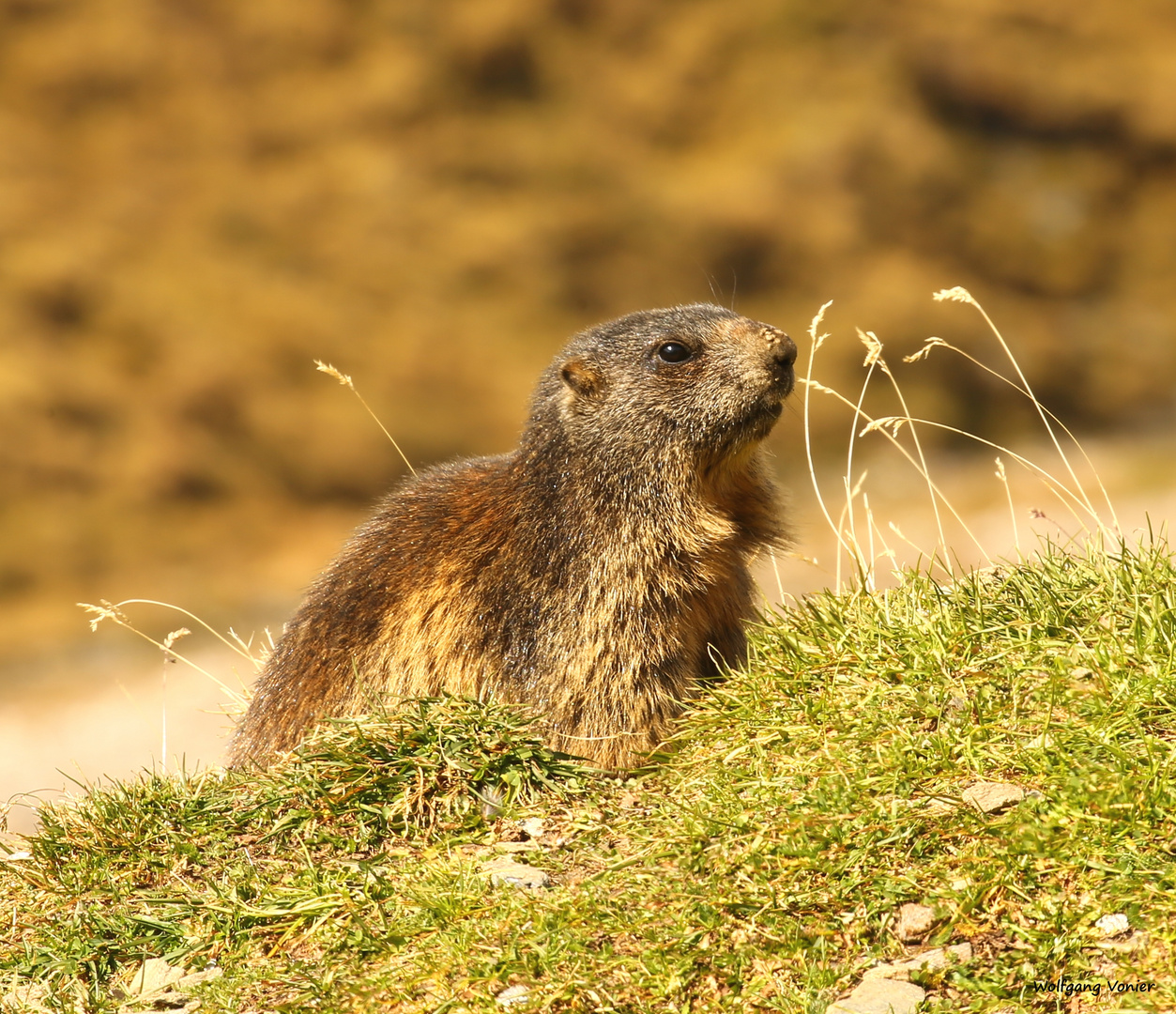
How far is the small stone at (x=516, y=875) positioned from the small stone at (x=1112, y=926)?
5.42 feet

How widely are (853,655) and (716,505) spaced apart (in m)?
1.11

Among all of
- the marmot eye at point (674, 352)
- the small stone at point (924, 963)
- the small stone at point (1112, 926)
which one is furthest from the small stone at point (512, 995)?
the marmot eye at point (674, 352)

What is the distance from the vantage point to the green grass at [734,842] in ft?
11.1

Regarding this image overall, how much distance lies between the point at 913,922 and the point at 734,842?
0.60m

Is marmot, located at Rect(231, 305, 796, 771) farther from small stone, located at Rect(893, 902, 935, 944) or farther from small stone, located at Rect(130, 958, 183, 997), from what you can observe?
small stone, located at Rect(893, 902, 935, 944)

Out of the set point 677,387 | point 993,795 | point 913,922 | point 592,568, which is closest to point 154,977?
point 592,568

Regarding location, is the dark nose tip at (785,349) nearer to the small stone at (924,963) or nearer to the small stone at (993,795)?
the small stone at (993,795)

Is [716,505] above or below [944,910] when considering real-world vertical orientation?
above

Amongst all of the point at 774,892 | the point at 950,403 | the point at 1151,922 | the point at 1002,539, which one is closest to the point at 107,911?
the point at 774,892

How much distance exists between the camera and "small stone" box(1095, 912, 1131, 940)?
3188 mm

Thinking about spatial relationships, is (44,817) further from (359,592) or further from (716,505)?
(716,505)

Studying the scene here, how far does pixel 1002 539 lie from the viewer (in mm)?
18609

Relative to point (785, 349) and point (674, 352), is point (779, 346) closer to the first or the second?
point (785, 349)

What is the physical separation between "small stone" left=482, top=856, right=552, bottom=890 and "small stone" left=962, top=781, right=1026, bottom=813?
1359mm
